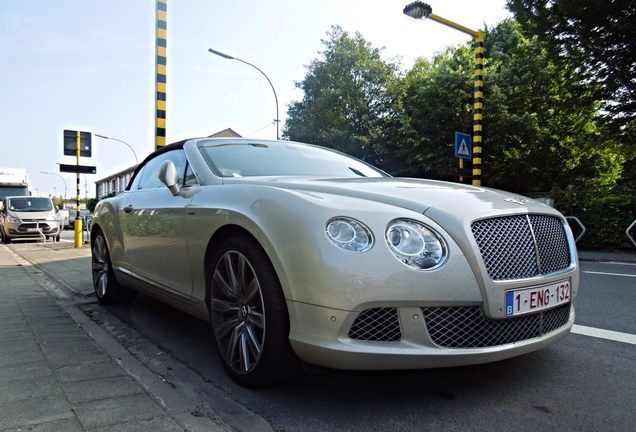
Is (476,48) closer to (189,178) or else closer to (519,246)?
(189,178)

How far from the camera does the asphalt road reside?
226 centimetres

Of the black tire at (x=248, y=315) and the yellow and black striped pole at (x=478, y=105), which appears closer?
the black tire at (x=248, y=315)

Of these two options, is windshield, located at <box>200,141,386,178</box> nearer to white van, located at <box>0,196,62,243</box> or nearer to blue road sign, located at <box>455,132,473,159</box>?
blue road sign, located at <box>455,132,473,159</box>

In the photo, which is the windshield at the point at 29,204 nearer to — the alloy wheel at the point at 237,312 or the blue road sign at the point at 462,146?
the blue road sign at the point at 462,146

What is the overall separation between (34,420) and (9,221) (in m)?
17.1

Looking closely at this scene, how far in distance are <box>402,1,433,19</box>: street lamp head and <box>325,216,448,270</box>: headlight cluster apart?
31.5 feet

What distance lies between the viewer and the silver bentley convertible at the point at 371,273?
7.19ft

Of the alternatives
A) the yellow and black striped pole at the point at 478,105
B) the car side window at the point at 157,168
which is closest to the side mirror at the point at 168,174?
the car side window at the point at 157,168

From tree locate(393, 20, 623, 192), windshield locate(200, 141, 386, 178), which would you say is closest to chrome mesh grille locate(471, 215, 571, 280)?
windshield locate(200, 141, 386, 178)

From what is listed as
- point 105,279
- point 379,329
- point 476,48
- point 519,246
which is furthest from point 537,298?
point 476,48

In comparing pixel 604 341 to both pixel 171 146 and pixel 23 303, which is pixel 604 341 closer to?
pixel 171 146

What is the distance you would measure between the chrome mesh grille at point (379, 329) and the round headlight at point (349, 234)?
1.03ft

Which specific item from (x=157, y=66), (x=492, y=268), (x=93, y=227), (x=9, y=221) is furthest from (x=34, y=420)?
(x=9, y=221)

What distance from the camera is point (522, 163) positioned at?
2216 cm
